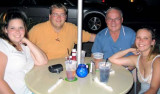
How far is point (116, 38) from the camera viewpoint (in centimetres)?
301

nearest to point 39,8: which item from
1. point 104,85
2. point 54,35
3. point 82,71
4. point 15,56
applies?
point 54,35

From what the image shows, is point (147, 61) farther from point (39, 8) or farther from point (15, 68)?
point (39, 8)

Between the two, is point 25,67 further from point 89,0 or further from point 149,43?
point 89,0

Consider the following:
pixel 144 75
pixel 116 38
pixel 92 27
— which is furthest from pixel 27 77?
pixel 92 27

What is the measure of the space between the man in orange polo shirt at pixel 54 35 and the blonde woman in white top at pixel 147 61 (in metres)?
1.01

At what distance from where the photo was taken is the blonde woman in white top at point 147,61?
6.61ft

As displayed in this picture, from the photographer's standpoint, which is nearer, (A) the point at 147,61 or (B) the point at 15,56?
(B) the point at 15,56

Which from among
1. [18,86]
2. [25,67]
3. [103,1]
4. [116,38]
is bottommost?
[18,86]

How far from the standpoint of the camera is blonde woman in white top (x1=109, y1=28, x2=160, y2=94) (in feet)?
6.61

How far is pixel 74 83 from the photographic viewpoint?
6.21ft

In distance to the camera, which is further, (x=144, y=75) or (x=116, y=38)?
(x=116, y=38)

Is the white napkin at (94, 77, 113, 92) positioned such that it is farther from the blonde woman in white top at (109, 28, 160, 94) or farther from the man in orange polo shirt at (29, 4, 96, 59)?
the man in orange polo shirt at (29, 4, 96, 59)

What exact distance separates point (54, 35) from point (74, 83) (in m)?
1.25

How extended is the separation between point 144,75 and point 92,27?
213 inches
